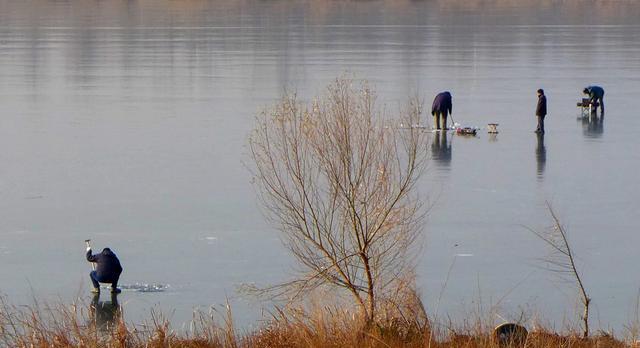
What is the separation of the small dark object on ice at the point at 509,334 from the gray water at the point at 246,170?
124 millimetres

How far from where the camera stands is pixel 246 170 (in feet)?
69.0

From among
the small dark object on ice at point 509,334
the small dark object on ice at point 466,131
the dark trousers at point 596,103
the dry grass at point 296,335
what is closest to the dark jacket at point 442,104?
the small dark object on ice at point 466,131

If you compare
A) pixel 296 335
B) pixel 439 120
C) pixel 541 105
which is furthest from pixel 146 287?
pixel 541 105

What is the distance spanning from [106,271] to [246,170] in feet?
24.3

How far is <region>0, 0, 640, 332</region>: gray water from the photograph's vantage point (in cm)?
1427

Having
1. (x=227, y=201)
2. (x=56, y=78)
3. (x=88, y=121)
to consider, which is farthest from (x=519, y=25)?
(x=227, y=201)

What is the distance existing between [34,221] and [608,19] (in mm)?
58571

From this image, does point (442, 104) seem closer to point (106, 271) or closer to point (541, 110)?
point (541, 110)

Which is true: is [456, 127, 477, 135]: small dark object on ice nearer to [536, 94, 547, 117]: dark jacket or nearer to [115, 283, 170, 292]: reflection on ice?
[536, 94, 547, 117]: dark jacket

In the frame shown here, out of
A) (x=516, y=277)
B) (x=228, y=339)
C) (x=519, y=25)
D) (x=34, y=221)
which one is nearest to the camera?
(x=228, y=339)

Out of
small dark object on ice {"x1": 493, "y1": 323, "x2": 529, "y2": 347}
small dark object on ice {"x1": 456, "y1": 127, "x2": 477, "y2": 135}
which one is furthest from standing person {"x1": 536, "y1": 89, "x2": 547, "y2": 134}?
small dark object on ice {"x1": 493, "y1": 323, "x2": 529, "y2": 347}

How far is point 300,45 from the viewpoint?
162ft

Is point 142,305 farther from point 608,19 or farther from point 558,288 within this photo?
point 608,19

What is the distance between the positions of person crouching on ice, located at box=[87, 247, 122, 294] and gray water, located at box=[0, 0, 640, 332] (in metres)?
0.18
